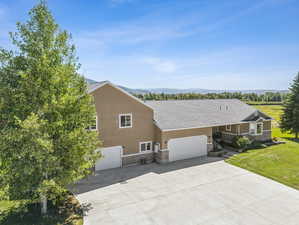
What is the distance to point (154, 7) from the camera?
1353 centimetres

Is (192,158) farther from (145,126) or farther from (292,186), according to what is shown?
(292,186)

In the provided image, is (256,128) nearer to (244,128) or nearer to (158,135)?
(244,128)

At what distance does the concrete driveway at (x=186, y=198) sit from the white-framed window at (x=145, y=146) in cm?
205

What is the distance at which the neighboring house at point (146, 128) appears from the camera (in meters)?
15.2

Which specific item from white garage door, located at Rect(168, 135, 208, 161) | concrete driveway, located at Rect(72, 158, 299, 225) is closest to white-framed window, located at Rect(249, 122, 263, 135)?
white garage door, located at Rect(168, 135, 208, 161)

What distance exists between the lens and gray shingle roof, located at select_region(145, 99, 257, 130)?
1817 cm

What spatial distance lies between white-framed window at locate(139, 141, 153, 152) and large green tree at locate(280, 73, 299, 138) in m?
21.4

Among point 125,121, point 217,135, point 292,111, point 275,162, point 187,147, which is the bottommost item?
point 275,162

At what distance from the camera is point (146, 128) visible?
1706 cm

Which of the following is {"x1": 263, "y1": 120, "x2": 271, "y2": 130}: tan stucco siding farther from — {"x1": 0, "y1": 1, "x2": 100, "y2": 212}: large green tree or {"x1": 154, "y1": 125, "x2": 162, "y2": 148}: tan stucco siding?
{"x1": 0, "y1": 1, "x2": 100, "y2": 212}: large green tree

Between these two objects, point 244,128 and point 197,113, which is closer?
point 197,113

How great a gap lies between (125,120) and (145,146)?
316cm

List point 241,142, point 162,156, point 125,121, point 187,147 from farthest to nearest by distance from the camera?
1. point 241,142
2. point 187,147
3. point 162,156
4. point 125,121

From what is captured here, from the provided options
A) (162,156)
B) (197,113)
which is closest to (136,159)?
(162,156)
